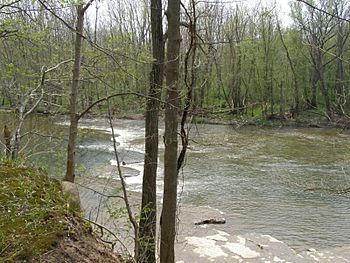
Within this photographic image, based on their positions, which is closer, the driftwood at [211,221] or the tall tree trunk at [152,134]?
the tall tree trunk at [152,134]

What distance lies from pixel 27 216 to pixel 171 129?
A: 2.29 m

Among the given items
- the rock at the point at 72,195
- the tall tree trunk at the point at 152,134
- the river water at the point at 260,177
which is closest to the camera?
the rock at the point at 72,195

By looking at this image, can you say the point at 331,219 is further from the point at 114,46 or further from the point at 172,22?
the point at 172,22

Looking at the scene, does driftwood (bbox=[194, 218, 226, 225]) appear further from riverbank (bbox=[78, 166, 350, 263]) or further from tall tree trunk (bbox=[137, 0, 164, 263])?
tall tree trunk (bbox=[137, 0, 164, 263])

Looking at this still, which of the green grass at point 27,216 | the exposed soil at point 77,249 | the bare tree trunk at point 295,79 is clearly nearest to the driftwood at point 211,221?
the exposed soil at point 77,249

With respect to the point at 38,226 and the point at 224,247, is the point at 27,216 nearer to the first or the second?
the point at 38,226

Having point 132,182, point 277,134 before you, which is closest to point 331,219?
point 132,182

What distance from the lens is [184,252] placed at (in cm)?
721

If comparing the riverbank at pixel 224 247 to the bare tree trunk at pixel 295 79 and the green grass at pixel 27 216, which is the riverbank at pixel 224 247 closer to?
the green grass at pixel 27 216

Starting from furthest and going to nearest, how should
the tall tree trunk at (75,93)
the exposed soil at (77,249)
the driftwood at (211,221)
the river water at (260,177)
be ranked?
the driftwood at (211,221), the river water at (260,177), the tall tree trunk at (75,93), the exposed soil at (77,249)

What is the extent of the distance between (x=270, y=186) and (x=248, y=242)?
4.96m

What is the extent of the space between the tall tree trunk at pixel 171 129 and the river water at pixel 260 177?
352mm

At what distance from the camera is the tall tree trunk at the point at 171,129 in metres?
4.08

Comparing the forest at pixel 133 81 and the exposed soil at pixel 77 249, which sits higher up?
the forest at pixel 133 81
